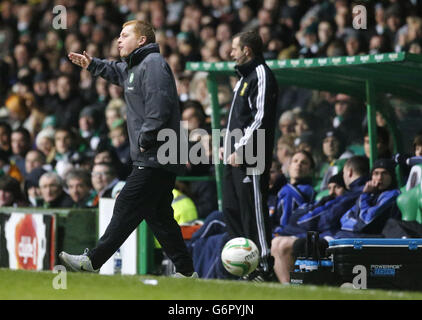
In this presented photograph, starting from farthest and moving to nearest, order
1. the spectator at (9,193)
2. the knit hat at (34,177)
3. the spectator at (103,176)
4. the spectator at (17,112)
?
the spectator at (17,112), the knit hat at (34,177), the spectator at (9,193), the spectator at (103,176)

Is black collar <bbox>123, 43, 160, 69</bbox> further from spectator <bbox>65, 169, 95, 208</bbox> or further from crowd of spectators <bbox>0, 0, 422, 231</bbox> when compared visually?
spectator <bbox>65, 169, 95, 208</bbox>

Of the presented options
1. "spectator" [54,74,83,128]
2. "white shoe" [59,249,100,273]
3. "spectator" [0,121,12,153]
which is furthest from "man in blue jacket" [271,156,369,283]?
"spectator" [54,74,83,128]

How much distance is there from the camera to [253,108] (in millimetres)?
8258

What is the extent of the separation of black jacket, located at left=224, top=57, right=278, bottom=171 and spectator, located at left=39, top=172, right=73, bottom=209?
333 cm

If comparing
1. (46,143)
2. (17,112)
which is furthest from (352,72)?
(17,112)

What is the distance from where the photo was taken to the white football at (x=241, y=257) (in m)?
7.67

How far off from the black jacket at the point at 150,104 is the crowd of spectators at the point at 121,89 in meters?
2.84

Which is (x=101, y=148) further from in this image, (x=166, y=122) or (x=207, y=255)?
(x=166, y=122)

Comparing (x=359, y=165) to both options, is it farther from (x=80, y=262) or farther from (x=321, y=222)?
(x=80, y=262)

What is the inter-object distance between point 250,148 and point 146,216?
1044 millimetres

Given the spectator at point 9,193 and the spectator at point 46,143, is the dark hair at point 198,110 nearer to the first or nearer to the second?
the spectator at point 9,193

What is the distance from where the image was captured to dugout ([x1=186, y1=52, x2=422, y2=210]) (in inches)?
374

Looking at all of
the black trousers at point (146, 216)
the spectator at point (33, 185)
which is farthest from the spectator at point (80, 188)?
the black trousers at point (146, 216)

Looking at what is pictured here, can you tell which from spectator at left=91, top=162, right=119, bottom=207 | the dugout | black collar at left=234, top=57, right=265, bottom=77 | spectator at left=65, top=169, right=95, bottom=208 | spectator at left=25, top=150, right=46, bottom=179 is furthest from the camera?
spectator at left=25, top=150, right=46, bottom=179
